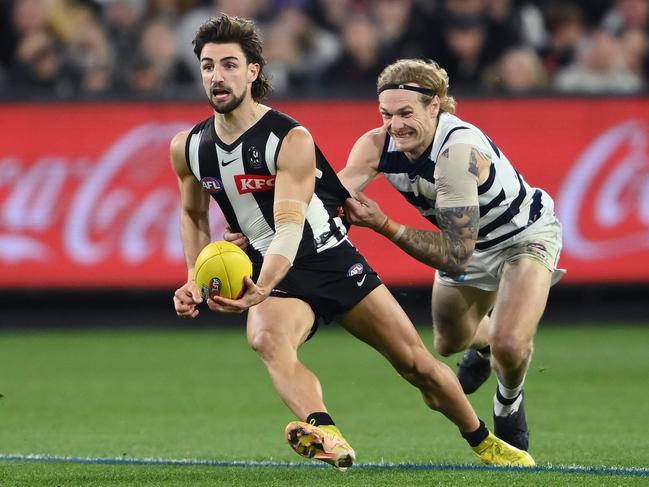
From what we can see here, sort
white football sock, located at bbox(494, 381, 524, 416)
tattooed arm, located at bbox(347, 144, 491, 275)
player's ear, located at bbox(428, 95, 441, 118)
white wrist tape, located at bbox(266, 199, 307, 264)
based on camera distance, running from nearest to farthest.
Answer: white wrist tape, located at bbox(266, 199, 307, 264)
tattooed arm, located at bbox(347, 144, 491, 275)
player's ear, located at bbox(428, 95, 441, 118)
white football sock, located at bbox(494, 381, 524, 416)

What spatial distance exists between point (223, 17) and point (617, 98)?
29.1 feet

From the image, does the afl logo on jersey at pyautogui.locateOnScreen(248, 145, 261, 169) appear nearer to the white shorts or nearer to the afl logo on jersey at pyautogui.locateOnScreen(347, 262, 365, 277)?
the afl logo on jersey at pyautogui.locateOnScreen(347, 262, 365, 277)

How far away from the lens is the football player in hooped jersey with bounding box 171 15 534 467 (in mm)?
6965

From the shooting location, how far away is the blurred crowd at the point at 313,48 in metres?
15.2

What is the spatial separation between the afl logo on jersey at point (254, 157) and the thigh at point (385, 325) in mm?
913

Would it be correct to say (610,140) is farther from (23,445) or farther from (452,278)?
(23,445)

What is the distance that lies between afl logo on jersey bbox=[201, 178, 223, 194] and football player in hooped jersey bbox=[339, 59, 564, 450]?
28.1 inches

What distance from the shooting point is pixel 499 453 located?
25.1 feet

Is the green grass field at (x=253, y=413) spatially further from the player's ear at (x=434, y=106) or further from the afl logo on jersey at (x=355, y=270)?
the player's ear at (x=434, y=106)

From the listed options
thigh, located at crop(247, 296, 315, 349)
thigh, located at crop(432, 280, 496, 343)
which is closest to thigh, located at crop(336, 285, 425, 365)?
A: thigh, located at crop(247, 296, 315, 349)

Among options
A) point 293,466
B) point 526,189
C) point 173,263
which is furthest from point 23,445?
point 173,263

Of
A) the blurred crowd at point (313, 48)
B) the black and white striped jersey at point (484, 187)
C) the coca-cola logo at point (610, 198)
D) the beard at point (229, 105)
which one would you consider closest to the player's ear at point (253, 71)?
the beard at point (229, 105)

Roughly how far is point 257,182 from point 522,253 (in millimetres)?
1897

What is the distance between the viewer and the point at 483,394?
440 inches
